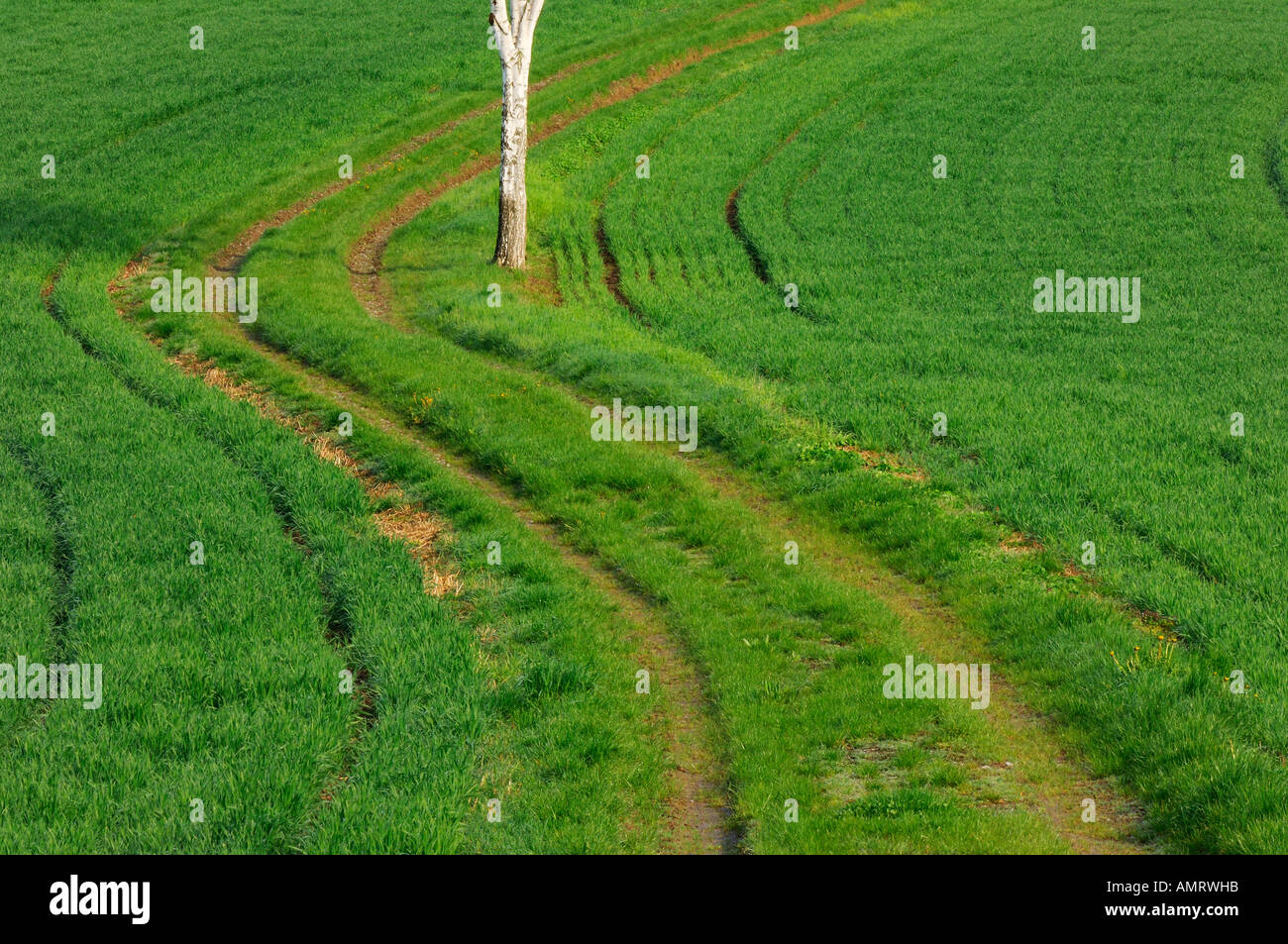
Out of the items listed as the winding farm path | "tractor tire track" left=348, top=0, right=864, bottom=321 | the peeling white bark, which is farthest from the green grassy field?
the peeling white bark

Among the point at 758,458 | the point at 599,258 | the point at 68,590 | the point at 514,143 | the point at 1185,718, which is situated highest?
the point at 514,143

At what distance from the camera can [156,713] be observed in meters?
7.99

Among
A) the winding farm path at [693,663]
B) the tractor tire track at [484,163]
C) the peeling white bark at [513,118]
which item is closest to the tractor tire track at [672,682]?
the winding farm path at [693,663]

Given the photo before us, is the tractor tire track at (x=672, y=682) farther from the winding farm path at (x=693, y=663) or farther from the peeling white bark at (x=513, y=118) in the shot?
the peeling white bark at (x=513, y=118)

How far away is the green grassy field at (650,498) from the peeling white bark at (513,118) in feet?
3.13

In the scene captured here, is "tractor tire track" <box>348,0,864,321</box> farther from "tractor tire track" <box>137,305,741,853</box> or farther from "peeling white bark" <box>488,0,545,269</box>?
"tractor tire track" <box>137,305,741,853</box>

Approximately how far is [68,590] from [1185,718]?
9575 millimetres

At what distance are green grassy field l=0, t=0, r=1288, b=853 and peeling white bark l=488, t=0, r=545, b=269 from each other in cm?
95

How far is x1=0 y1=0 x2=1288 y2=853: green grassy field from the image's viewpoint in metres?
7.65

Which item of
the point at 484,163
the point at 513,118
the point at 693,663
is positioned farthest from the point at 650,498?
Result: the point at 484,163

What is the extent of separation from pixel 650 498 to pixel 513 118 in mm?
13048

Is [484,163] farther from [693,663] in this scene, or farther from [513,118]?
[693,663]

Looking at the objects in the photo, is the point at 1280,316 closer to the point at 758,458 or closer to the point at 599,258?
the point at 758,458
